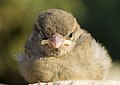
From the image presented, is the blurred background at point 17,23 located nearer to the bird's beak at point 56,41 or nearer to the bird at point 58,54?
the bird at point 58,54

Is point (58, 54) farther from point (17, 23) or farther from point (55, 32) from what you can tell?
point (17, 23)

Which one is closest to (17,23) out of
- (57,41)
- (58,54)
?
(58,54)

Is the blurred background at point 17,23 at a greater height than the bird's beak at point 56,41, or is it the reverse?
the bird's beak at point 56,41

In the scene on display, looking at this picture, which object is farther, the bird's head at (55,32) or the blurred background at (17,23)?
the blurred background at (17,23)

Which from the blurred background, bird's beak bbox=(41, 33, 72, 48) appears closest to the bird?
bird's beak bbox=(41, 33, 72, 48)

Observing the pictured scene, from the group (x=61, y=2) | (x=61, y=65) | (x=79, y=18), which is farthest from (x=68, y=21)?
(x=79, y=18)

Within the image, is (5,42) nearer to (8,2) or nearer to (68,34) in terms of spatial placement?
(8,2)

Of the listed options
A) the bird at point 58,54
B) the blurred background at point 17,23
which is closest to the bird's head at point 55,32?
the bird at point 58,54
